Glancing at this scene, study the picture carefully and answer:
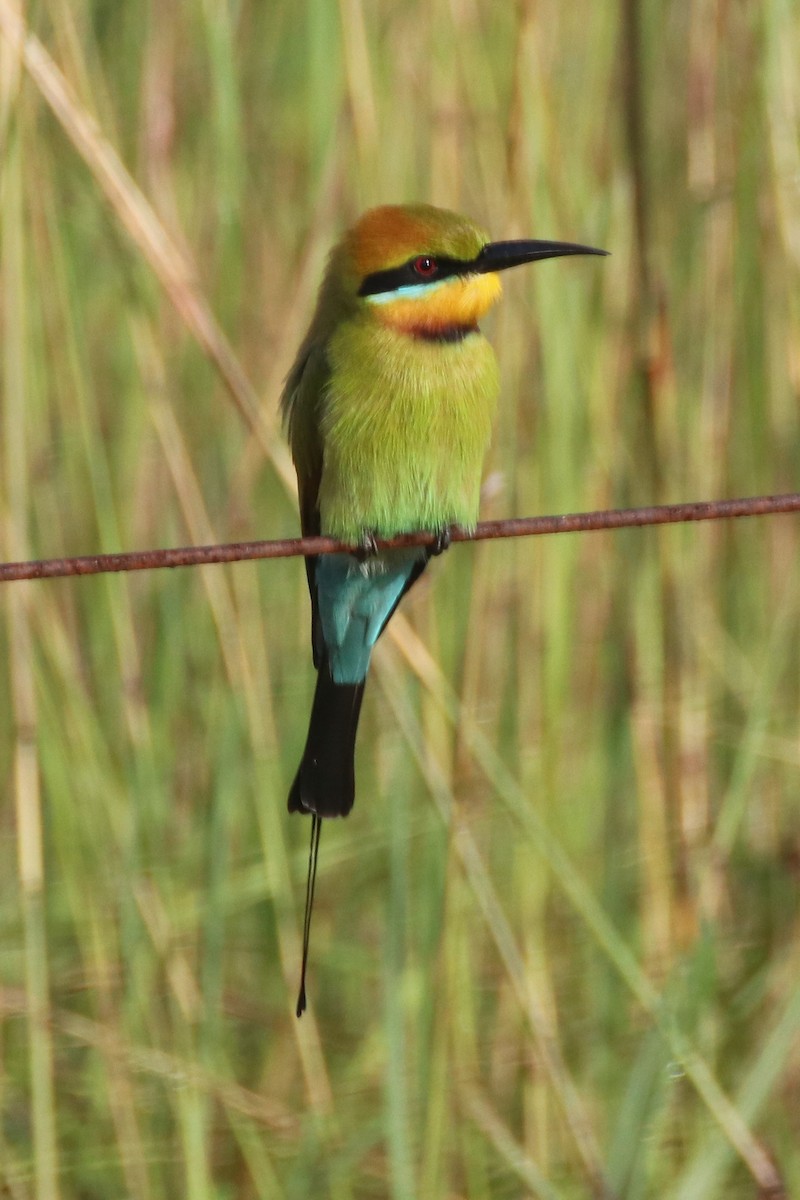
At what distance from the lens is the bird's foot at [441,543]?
2.24 meters

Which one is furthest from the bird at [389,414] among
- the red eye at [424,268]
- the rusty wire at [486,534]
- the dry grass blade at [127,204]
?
the rusty wire at [486,534]

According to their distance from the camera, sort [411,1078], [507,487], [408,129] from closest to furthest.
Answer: [411,1078]
[507,487]
[408,129]

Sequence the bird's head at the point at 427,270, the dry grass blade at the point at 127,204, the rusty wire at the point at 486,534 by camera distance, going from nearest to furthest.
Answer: the rusty wire at the point at 486,534, the dry grass blade at the point at 127,204, the bird's head at the point at 427,270

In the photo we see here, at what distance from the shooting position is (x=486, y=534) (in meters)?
1.42

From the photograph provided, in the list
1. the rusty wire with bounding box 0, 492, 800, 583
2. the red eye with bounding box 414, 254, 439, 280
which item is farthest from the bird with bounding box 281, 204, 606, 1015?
the rusty wire with bounding box 0, 492, 800, 583

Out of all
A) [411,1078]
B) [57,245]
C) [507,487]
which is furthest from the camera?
[507,487]

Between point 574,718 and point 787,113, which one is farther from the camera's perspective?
point 574,718

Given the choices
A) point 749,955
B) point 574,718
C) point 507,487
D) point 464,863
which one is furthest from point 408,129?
point 749,955

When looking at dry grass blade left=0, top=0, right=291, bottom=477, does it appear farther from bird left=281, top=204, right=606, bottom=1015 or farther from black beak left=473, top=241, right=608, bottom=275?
black beak left=473, top=241, right=608, bottom=275

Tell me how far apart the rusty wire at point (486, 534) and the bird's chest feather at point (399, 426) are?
32.8 inches

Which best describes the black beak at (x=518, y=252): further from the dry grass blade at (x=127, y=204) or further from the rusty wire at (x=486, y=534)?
the rusty wire at (x=486, y=534)

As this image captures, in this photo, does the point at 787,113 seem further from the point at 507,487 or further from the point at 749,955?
the point at 749,955

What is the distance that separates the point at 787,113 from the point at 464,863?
1.14 metres

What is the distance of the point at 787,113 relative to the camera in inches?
84.3
